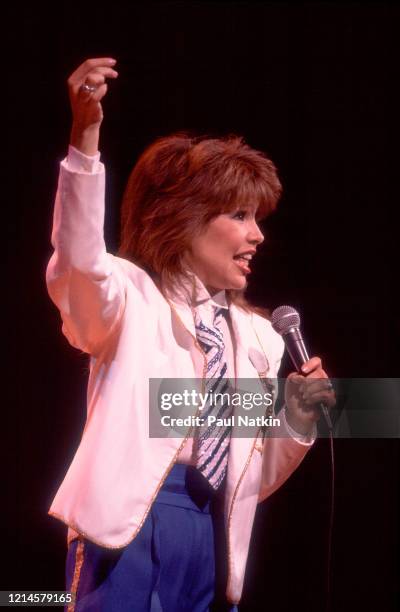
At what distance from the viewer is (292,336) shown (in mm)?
1798

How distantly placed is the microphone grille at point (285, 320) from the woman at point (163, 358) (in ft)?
0.34

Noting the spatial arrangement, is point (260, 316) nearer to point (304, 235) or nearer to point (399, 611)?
point (304, 235)

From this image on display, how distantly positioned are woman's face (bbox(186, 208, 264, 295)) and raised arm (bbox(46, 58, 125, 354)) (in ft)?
1.09

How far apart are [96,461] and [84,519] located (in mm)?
110

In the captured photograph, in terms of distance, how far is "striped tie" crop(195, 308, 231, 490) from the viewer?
1741 millimetres

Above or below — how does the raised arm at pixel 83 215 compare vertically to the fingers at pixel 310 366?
above

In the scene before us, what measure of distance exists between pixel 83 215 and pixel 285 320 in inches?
21.9

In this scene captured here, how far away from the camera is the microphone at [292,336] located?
1773 mm

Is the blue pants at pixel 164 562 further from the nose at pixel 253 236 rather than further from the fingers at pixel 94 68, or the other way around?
the fingers at pixel 94 68

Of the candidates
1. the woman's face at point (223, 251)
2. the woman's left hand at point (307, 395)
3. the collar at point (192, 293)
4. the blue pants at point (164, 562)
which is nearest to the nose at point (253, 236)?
the woman's face at point (223, 251)

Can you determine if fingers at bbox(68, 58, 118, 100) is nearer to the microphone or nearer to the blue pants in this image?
the microphone

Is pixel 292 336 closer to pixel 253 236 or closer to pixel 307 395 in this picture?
pixel 307 395

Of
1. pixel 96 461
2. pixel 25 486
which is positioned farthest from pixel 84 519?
pixel 25 486

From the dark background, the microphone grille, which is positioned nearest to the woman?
the microphone grille
